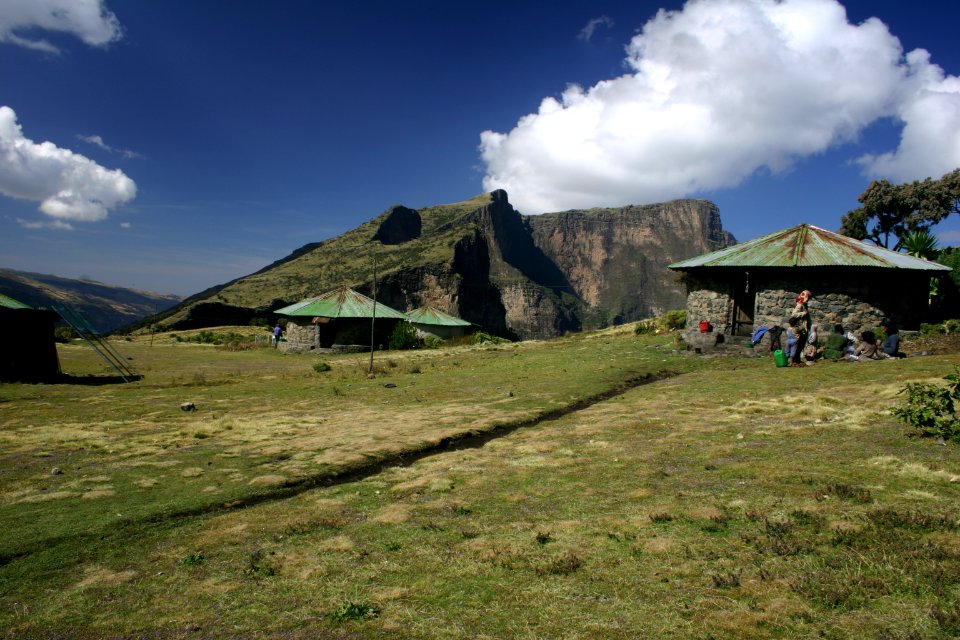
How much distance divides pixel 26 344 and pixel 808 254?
31.2 m

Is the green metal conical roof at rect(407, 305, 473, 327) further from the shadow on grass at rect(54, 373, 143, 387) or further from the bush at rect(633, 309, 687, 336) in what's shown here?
the shadow on grass at rect(54, 373, 143, 387)

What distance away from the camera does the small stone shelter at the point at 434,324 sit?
48.7 meters

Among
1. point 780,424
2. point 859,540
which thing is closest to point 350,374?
point 780,424

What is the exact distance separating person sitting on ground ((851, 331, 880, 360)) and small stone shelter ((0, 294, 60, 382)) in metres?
28.9

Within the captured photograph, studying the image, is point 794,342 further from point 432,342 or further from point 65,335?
point 65,335

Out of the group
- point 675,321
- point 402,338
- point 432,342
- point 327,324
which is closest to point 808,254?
point 675,321

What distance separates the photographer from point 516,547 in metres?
5.34

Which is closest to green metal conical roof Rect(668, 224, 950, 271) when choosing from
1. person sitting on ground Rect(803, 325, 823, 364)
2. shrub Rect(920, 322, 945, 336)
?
shrub Rect(920, 322, 945, 336)

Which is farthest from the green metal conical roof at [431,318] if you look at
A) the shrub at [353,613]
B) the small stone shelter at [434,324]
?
the shrub at [353,613]

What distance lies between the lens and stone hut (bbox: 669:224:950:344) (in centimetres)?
2061

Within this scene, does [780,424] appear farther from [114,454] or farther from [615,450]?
[114,454]

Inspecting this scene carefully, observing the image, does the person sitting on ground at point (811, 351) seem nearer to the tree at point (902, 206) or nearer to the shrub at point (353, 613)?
the shrub at point (353, 613)

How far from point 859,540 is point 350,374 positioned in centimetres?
2171

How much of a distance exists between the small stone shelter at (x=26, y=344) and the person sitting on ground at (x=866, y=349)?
94.8 feet
